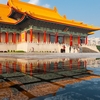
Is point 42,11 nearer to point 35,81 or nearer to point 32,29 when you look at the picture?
point 32,29

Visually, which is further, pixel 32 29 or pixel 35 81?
pixel 32 29

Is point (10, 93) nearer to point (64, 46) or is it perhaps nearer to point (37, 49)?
point (37, 49)

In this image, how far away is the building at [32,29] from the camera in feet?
90.0

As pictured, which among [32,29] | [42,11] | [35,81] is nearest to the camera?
[35,81]

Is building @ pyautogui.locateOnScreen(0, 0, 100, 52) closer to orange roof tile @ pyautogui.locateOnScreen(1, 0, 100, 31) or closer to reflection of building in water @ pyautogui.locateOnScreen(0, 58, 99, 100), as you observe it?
orange roof tile @ pyautogui.locateOnScreen(1, 0, 100, 31)

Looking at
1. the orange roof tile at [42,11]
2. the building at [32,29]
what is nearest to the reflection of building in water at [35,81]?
the building at [32,29]

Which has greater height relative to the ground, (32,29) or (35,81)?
(32,29)

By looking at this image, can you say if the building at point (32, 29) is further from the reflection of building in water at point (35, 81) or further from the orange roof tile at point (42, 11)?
the reflection of building in water at point (35, 81)

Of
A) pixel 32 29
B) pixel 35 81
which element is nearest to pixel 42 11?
pixel 32 29

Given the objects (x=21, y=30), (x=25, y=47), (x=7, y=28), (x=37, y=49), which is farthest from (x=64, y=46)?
(x=7, y=28)

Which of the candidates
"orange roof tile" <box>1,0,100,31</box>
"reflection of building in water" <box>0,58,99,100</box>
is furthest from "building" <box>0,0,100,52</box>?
"reflection of building in water" <box>0,58,99,100</box>

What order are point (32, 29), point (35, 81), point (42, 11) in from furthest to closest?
1. point (42, 11)
2. point (32, 29)
3. point (35, 81)

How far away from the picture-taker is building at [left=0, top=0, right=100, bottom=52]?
27422 mm

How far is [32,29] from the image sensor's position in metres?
27.9
